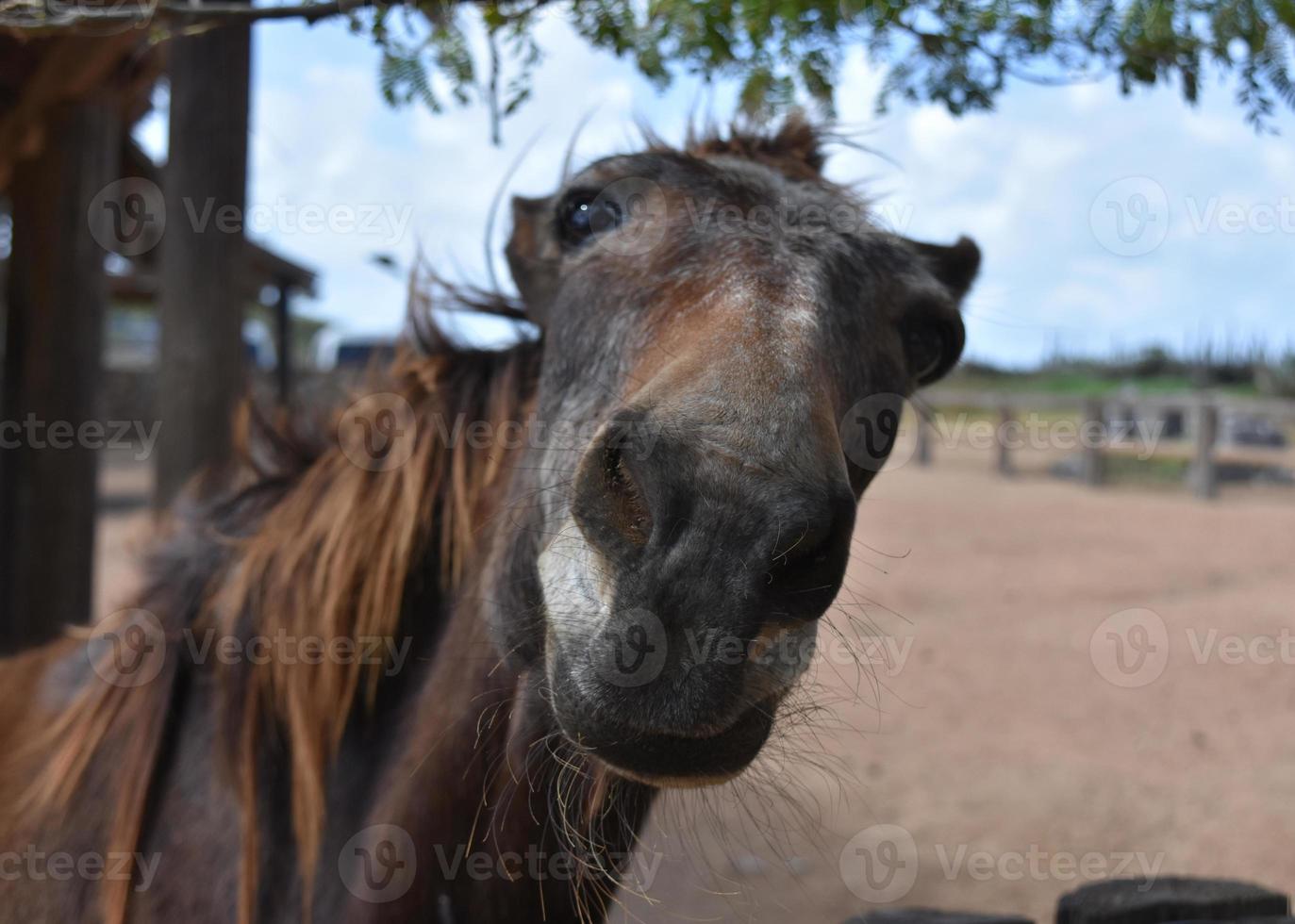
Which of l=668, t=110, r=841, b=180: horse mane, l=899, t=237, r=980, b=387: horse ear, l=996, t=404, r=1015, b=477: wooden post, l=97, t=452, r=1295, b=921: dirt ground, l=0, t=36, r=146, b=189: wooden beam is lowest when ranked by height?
l=97, t=452, r=1295, b=921: dirt ground

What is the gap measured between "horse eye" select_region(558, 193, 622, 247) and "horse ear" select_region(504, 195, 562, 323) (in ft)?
0.29

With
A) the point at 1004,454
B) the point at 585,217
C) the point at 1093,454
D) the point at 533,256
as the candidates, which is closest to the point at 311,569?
the point at 533,256

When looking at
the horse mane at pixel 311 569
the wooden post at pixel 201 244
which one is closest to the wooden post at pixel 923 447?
the wooden post at pixel 201 244

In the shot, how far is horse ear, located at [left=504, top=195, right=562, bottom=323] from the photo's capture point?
2002 millimetres

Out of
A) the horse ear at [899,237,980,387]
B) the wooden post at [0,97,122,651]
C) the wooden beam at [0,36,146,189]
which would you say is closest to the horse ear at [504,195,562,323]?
the horse ear at [899,237,980,387]

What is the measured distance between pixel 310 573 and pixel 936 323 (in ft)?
4.45

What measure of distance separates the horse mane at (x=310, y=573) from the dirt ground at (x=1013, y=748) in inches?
20.2

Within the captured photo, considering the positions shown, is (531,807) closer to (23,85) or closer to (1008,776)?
(1008,776)

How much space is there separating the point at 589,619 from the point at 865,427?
25.5 inches

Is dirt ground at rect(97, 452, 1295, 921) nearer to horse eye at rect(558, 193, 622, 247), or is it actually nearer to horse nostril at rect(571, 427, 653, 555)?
horse nostril at rect(571, 427, 653, 555)

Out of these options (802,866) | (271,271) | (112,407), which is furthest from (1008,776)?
(112,407)

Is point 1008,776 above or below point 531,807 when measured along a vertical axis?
below

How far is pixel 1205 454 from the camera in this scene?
15148 millimetres

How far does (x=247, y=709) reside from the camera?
189 centimetres
